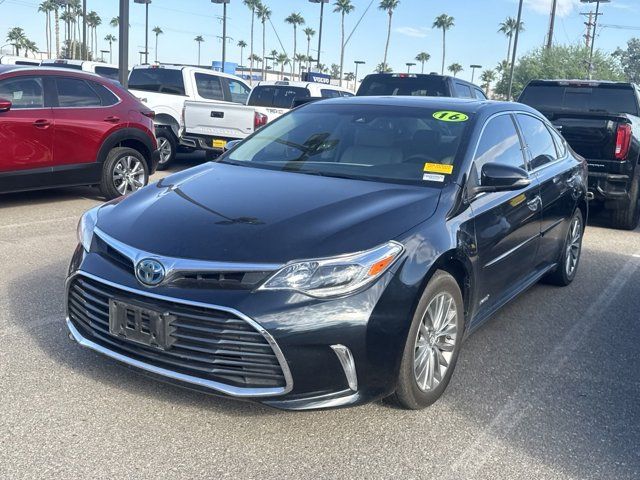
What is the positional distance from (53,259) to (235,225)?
11.0 feet

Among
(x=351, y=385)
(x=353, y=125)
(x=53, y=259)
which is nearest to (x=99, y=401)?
(x=351, y=385)

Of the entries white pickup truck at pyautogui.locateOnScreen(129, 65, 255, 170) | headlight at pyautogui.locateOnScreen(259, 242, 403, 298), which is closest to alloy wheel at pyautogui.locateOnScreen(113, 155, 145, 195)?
white pickup truck at pyautogui.locateOnScreen(129, 65, 255, 170)

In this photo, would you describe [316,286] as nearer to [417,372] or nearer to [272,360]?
[272,360]

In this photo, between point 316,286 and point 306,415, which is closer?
point 316,286

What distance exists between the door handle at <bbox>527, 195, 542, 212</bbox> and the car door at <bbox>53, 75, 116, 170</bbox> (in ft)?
18.7

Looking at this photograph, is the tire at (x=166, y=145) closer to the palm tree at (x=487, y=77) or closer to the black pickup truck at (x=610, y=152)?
the black pickup truck at (x=610, y=152)

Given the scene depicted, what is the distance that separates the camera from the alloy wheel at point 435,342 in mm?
3559

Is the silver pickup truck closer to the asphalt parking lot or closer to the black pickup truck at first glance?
the black pickup truck

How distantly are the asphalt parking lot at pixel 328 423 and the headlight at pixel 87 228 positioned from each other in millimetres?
665

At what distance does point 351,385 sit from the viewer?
10.5ft

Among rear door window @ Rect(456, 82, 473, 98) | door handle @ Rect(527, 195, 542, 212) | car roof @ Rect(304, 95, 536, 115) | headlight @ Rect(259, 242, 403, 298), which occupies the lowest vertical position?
headlight @ Rect(259, 242, 403, 298)

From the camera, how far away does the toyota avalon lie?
3.12 metres

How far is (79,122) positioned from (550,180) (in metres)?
5.71

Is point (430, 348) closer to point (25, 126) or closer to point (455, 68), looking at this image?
point (25, 126)
